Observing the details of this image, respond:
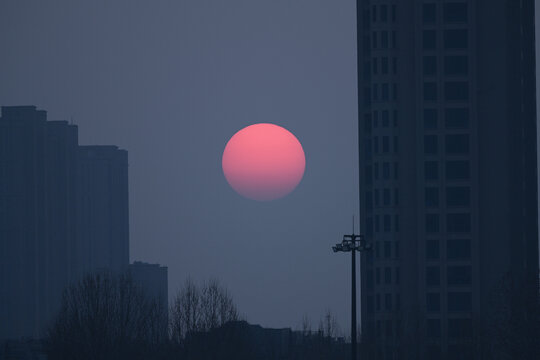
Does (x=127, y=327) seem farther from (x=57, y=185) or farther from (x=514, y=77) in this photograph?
(x=57, y=185)

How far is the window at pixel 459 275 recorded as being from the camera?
290ft

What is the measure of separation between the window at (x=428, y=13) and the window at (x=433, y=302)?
2612cm

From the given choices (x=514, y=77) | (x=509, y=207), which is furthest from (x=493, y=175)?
(x=514, y=77)

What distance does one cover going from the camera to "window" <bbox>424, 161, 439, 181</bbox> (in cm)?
9000

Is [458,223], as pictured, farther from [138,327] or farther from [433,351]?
[138,327]

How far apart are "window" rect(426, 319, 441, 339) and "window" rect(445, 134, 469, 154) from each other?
53.3 feet

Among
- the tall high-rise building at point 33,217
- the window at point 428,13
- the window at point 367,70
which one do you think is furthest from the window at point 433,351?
the tall high-rise building at point 33,217

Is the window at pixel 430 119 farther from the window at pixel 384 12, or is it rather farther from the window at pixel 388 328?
the window at pixel 388 328

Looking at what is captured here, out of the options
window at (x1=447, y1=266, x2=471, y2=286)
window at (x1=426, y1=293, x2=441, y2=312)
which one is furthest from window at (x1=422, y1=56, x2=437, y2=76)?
window at (x1=426, y1=293, x2=441, y2=312)

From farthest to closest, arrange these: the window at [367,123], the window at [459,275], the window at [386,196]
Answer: the window at [367,123]
the window at [386,196]
the window at [459,275]

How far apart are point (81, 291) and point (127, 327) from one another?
407cm

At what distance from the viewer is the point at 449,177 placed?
9006 centimetres

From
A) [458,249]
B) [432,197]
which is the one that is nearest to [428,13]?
[432,197]

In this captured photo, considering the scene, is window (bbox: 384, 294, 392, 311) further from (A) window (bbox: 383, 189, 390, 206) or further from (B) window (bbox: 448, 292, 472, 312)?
(A) window (bbox: 383, 189, 390, 206)
